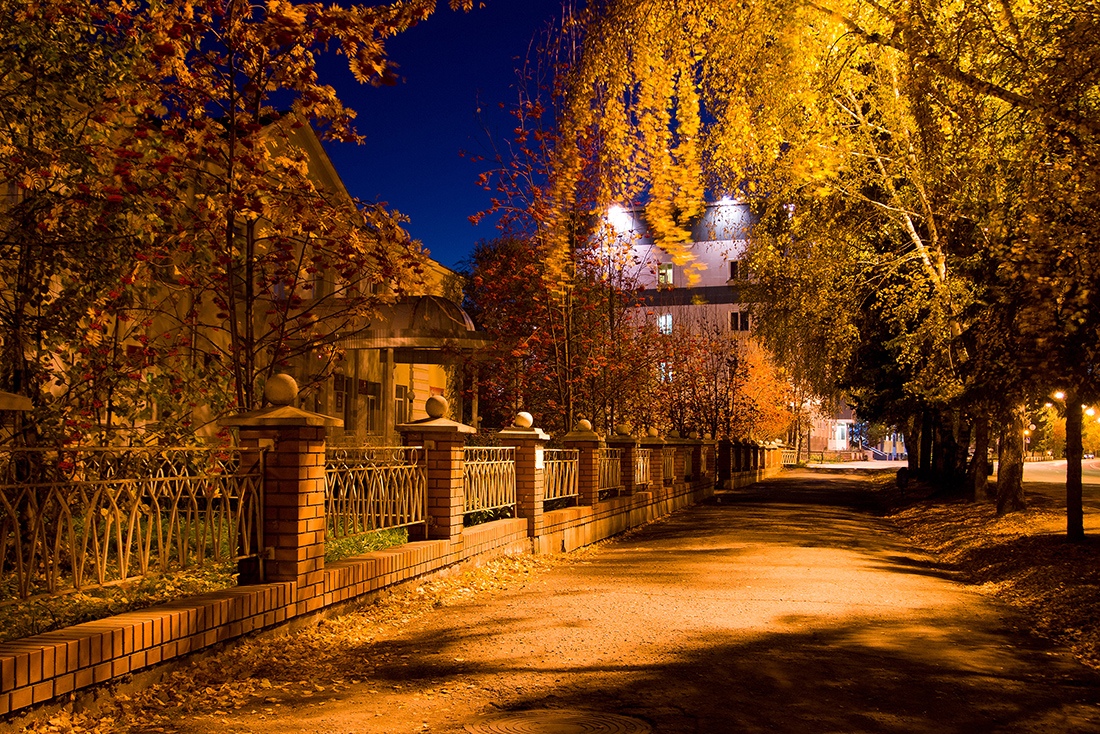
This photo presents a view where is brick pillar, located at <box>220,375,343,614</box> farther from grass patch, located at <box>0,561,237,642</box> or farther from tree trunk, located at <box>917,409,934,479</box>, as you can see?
tree trunk, located at <box>917,409,934,479</box>

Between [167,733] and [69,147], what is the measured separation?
5.34 meters

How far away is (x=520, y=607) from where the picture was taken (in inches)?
350

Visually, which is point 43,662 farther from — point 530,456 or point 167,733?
Answer: point 530,456

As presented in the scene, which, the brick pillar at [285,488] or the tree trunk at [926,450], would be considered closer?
the brick pillar at [285,488]

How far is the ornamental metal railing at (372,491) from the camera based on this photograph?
27.6ft

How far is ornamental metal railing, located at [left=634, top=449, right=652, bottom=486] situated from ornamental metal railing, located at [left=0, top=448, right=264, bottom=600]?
1222cm

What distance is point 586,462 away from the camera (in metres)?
15.6

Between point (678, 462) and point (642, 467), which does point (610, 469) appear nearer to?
point (642, 467)

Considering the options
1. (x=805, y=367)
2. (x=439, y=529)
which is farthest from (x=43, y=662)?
(x=805, y=367)

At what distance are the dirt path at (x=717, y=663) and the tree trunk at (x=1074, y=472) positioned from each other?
154 inches

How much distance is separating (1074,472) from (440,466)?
951 centimetres

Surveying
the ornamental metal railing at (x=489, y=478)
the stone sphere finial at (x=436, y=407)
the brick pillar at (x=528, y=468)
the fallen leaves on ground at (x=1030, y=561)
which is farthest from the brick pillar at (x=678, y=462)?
the stone sphere finial at (x=436, y=407)

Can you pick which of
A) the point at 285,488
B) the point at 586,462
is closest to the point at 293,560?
the point at 285,488

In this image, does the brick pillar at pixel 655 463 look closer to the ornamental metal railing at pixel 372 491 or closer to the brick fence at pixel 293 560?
the brick fence at pixel 293 560
